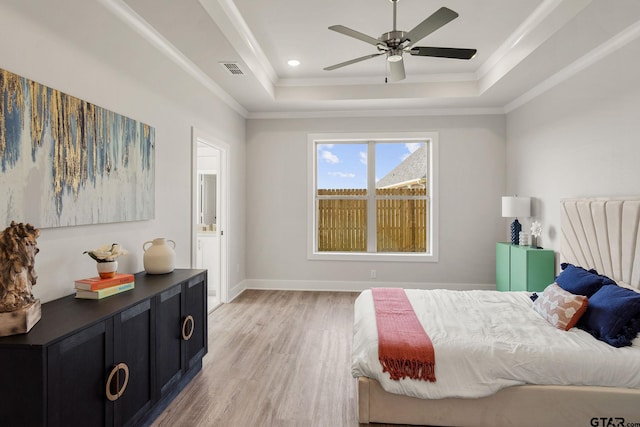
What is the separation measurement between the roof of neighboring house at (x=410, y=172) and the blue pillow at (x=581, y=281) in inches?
109

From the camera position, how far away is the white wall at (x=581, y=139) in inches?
112

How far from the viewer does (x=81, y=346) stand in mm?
1558

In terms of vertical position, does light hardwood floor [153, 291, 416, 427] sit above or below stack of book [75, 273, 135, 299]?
below

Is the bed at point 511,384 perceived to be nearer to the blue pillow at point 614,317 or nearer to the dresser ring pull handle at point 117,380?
the blue pillow at point 614,317

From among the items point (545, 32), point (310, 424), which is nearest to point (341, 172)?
point (545, 32)

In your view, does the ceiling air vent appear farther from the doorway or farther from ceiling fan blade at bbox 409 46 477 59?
ceiling fan blade at bbox 409 46 477 59

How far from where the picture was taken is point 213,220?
5461 millimetres

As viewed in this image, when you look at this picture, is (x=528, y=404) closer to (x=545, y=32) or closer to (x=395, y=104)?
(x=545, y=32)

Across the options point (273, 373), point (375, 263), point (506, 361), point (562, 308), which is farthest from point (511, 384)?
point (375, 263)

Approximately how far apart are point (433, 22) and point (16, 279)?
2.67 metres

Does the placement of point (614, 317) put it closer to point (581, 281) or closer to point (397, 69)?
point (581, 281)

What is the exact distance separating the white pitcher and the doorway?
1627mm

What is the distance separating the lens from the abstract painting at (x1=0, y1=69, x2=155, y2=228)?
5.64 ft

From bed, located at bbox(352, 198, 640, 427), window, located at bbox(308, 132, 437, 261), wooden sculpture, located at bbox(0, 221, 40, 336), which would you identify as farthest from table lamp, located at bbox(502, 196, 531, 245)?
wooden sculpture, located at bbox(0, 221, 40, 336)
